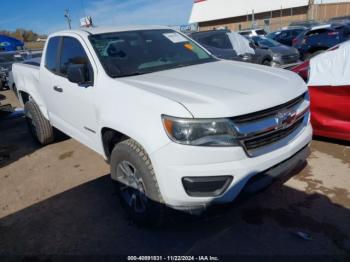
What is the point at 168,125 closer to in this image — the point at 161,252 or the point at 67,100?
the point at 161,252

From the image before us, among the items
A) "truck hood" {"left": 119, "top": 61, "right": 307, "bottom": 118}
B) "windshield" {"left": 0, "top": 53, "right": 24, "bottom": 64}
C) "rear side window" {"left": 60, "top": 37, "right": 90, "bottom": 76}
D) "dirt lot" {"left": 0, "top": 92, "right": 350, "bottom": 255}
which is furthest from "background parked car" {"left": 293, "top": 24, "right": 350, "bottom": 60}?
"windshield" {"left": 0, "top": 53, "right": 24, "bottom": 64}

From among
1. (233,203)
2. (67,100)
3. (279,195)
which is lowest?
(279,195)

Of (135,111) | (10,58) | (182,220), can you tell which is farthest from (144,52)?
(10,58)

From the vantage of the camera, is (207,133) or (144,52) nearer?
(207,133)

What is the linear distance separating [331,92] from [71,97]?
3.21 meters

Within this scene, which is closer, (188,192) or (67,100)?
(188,192)

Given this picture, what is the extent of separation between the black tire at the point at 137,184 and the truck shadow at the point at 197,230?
0.15 meters

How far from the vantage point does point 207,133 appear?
238 centimetres

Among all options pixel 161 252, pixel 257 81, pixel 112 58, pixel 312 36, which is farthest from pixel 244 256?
pixel 312 36

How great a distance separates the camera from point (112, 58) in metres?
3.39

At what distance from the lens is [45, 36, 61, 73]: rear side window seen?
4.38 metres

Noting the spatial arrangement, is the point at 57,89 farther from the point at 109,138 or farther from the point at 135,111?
the point at 135,111

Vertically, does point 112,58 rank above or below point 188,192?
above

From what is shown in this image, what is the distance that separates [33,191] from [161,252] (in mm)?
2102
